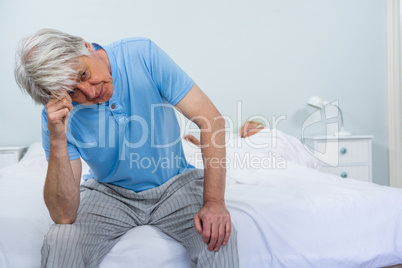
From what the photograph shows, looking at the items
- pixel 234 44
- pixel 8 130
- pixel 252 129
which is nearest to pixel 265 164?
pixel 252 129

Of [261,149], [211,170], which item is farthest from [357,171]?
[211,170]

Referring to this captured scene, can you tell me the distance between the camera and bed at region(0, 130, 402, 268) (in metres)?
1.08

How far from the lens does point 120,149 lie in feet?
3.81

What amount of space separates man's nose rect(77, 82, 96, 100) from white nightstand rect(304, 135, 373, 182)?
2218mm

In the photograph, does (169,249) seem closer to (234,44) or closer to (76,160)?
(76,160)

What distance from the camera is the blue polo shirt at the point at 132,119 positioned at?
114 centimetres

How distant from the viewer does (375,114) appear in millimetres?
3338

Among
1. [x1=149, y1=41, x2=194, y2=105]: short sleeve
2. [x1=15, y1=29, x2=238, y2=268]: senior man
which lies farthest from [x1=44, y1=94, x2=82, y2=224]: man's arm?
[x1=149, y1=41, x2=194, y2=105]: short sleeve

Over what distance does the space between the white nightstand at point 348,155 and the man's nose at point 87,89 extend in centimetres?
222

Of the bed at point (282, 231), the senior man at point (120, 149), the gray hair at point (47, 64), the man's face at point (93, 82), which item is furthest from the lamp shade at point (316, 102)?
the gray hair at point (47, 64)

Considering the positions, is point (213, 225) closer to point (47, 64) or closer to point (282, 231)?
point (282, 231)

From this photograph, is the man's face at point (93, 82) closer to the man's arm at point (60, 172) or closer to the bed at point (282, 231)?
the man's arm at point (60, 172)

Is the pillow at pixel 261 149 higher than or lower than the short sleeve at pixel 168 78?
lower

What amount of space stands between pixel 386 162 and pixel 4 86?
3.24 metres
